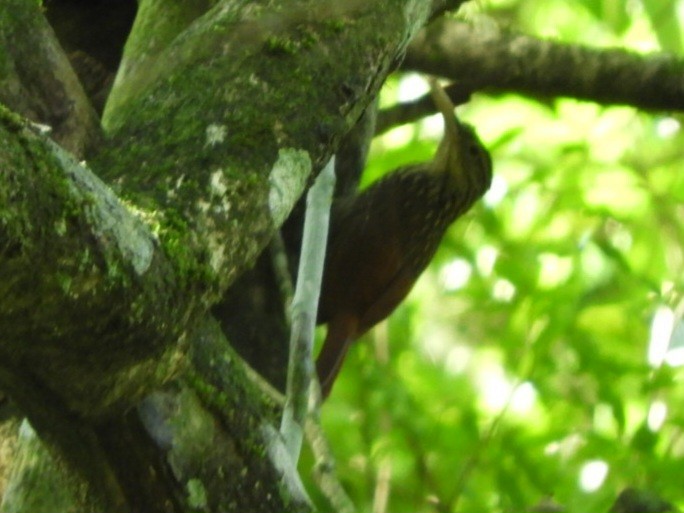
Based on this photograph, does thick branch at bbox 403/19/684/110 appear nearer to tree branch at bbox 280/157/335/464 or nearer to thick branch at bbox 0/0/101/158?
tree branch at bbox 280/157/335/464

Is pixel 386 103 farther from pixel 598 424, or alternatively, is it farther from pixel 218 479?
pixel 218 479

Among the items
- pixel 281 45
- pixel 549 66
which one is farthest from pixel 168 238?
pixel 549 66

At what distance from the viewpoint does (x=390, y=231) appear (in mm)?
3709

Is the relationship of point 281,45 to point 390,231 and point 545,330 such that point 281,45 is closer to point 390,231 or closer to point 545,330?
point 545,330

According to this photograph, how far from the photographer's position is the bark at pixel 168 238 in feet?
3.57

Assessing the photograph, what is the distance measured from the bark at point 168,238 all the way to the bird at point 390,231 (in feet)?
5.69

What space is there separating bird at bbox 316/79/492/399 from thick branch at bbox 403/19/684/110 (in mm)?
104

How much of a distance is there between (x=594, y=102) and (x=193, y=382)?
2306 millimetres

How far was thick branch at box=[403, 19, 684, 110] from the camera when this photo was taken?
11.4 ft

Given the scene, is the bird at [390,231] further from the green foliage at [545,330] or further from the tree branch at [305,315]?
the tree branch at [305,315]

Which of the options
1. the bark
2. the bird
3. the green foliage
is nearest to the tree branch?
the bark

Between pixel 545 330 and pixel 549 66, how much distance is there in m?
0.82

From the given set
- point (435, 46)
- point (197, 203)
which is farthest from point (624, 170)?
point (197, 203)

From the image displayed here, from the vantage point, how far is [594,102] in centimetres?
358
